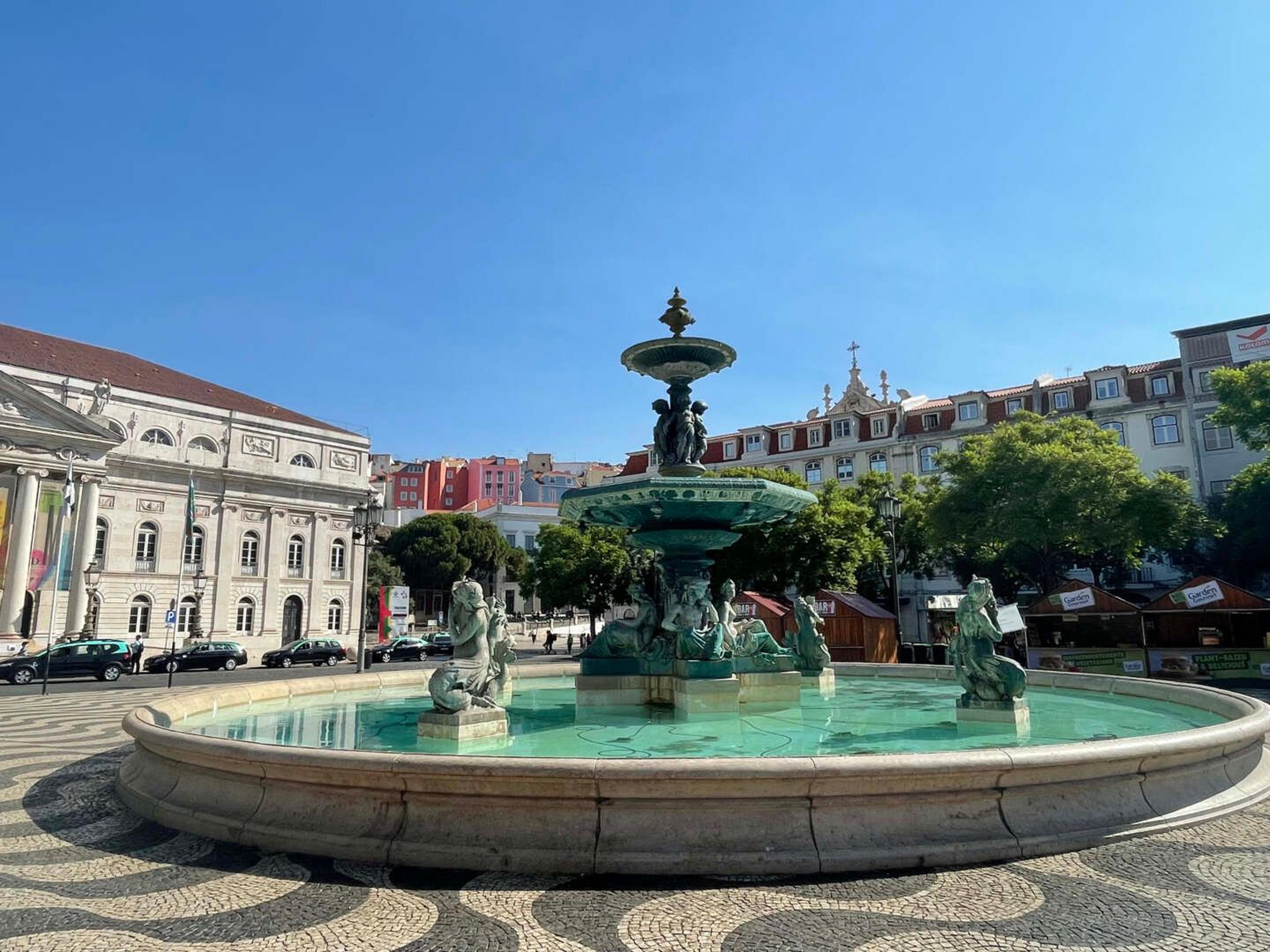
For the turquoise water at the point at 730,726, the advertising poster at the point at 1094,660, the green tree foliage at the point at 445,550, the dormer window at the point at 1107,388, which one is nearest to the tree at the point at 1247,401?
the advertising poster at the point at 1094,660

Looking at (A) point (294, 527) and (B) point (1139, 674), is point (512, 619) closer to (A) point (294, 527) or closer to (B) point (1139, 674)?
(A) point (294, 527)

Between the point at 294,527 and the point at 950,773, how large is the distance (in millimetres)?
53456

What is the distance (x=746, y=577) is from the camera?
3819cm

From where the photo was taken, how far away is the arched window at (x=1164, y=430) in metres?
41.8

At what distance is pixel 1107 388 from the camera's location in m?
44.9

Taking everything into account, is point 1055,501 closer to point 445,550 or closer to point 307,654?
point 307,654

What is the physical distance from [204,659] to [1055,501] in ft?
113

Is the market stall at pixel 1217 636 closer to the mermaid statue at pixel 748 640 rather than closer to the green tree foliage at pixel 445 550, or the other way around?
the mermaid statue at pixel 748 640

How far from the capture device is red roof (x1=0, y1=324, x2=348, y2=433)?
45.4 metres

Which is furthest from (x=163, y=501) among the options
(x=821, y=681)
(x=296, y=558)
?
(x=821, y=681)

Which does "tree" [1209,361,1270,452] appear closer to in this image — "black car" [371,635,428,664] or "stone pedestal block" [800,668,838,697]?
"stone pedestal block" [800,668,838,697]

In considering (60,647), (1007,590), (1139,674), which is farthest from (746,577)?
(60,647)

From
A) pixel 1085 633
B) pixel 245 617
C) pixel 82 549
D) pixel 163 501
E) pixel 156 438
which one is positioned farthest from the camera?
pixel 245 617

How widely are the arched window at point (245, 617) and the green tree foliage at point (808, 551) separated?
30.2 m
